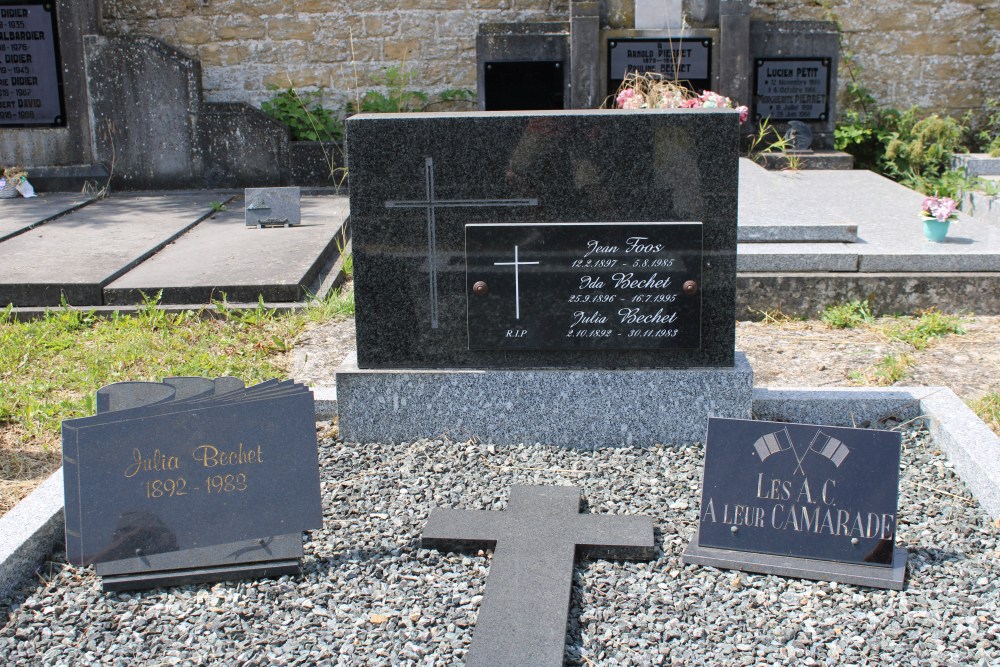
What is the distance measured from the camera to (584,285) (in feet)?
10.3

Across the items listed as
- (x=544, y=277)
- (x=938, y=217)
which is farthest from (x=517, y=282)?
(x=938, y=217)

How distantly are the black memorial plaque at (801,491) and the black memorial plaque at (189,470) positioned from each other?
1009 mm

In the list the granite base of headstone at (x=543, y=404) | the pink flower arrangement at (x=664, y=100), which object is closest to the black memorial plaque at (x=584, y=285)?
the granite base of headstone at (x=543, y=404)

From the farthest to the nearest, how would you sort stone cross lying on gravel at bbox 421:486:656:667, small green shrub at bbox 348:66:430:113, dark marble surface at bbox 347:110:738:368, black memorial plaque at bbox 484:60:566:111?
small green shrub at bbox 348:66:430:113
black memorial plaque at bbox 484:60:566:111
dark marble surface at bbox 347:110:738:368
stone cross lying on gravel at bbox 421:486:656:667

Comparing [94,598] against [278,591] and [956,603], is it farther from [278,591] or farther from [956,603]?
[956,603]

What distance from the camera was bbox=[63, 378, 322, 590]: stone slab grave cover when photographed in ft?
7.84

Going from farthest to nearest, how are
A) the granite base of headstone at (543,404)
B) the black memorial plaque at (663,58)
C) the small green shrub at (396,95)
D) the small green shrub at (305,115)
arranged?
the small green shrub at (396,95) → the small green shrub at (305,115) → the black memorial plaque at (663,58) → the granite base of headstone at (543,404)

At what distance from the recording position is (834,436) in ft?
7.92

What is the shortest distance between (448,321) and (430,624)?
3.91 ft

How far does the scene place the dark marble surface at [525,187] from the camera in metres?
3.05

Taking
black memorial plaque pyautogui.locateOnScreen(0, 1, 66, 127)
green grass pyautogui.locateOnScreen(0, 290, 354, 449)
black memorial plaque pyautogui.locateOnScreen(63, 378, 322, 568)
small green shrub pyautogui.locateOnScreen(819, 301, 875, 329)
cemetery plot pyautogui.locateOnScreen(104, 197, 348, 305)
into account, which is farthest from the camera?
black memorial plaque pyautogui.locateOnScreen(0, 1, 66, 127)

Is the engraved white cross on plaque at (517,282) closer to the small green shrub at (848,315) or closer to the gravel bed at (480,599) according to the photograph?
the gravel bed at (480,599)

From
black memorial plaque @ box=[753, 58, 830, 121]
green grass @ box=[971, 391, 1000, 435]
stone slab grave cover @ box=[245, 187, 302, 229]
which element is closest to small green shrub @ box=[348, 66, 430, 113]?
stone slab grave cover @ box=[245, 187, 302, 229]

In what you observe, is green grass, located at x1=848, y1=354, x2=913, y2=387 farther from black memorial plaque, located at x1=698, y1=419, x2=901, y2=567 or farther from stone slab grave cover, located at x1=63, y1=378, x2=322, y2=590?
stone slab grave cover, located at x1=63, y1=378, x2=322, y2=590
